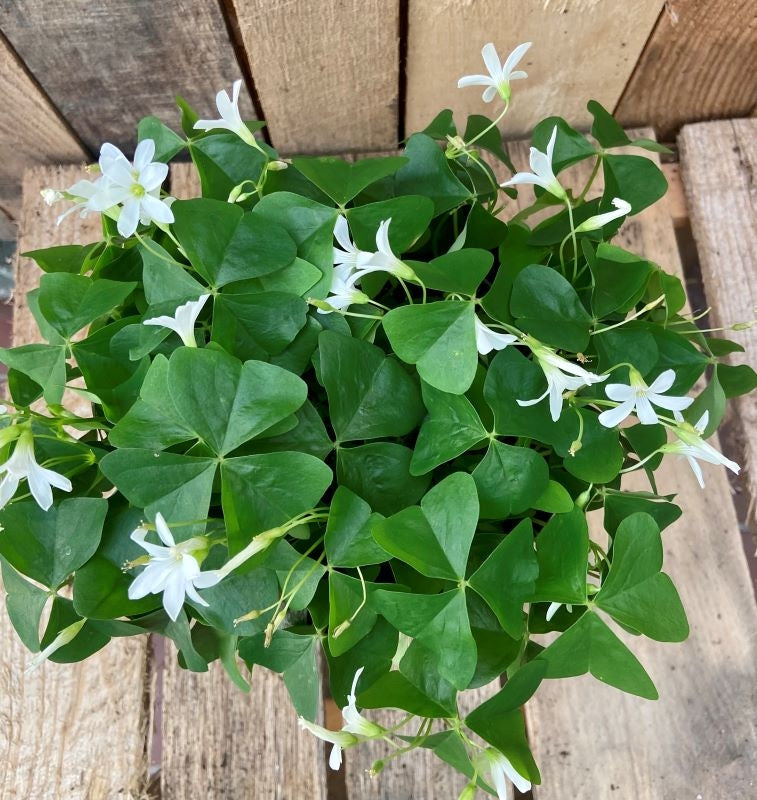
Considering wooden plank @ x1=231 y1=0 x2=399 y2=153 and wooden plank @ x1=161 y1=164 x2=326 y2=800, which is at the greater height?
wooden plank @ x1=231 y1=0 x2=399 y2=153

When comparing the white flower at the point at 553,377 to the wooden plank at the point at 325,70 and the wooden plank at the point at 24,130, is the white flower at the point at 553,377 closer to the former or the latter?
the wooden plank at the point at 325,70

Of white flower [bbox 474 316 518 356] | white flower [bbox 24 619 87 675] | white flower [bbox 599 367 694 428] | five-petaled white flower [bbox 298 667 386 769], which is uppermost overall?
white flower [bbox 474 316 518 356]

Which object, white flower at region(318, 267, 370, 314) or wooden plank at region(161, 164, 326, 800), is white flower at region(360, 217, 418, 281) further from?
wooden plank at region(161, 164, 326, 800)

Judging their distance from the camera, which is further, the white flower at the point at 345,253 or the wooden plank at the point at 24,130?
the wooden plank at the point at 24,130

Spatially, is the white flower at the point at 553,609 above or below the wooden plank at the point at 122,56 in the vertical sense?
below

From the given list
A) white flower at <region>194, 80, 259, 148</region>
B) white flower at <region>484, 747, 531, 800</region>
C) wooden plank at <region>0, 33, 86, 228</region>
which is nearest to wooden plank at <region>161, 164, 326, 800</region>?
white flower at <region>484, 747, 531, 800</region>

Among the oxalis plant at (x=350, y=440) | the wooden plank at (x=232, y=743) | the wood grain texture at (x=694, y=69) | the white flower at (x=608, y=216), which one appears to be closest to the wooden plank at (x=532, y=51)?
the wood grain texture at (x=694, y=69)
